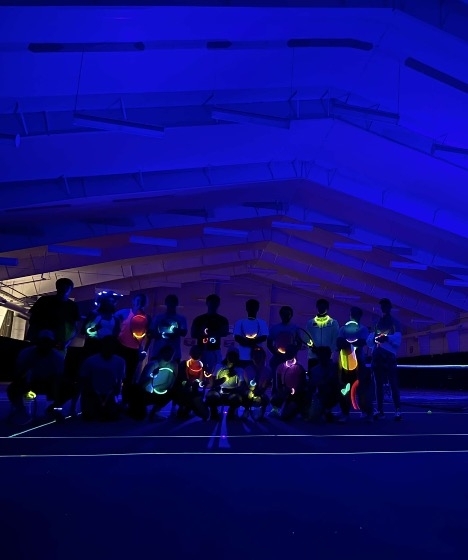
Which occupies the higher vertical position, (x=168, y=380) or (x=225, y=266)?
(x=225, y=266)

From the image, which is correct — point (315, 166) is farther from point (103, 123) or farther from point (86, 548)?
point (86, 548)

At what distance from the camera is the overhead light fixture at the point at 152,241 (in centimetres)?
1744

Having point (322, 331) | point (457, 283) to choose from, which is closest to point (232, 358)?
point (322, 331)

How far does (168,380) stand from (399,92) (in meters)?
7.11

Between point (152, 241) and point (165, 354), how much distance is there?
12.1 m

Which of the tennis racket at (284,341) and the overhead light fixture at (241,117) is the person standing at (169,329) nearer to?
the tennis racket at (284,341)

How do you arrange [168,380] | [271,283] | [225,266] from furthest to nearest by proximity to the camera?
[271,283] < [225,266] < [168,380]

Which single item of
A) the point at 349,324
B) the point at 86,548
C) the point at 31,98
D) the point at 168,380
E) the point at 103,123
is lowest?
the point at 86,548

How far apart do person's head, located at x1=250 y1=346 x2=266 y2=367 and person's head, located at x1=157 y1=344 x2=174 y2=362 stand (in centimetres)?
88

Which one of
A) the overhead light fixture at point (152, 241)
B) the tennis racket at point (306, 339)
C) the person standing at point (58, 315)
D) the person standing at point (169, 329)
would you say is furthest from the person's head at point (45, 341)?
the overhead light fixture at point (152, 241)

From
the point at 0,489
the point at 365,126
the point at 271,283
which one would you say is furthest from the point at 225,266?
the point at 0,489

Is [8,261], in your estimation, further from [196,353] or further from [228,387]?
[228,387]

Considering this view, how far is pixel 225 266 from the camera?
26.1 meters

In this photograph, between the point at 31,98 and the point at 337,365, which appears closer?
the point at 337,365
